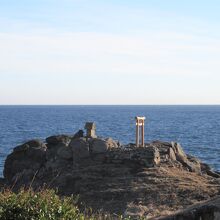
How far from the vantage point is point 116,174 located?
2355cm

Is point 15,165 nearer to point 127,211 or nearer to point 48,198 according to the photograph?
point 127,211

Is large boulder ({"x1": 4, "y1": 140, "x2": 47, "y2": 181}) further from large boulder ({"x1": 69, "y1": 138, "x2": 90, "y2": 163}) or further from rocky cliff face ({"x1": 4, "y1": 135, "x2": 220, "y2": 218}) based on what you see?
large boulder ({"x1": 69, "y1": 138, "x2": 90, "y2": 163})

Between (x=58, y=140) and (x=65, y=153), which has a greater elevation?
(x=58, y=140)

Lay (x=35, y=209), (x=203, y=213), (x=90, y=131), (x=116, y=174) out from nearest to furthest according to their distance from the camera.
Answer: (x=203, y=213), (x=35, y=209), (x=116, y=174), (x=90, y=131)

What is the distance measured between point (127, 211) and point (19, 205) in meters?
8.59

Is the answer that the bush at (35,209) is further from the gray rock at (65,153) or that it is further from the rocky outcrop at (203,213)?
the gray rock at (65,153)

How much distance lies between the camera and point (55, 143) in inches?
1128

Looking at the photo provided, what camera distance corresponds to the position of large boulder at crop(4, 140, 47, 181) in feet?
91.8

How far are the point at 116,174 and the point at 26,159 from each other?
23.1 feet

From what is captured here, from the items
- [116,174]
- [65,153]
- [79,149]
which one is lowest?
[116,174]

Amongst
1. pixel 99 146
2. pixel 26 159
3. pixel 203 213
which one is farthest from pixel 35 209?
pixel 26 159

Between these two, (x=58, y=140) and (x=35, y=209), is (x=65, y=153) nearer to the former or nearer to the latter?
(x=58, y=140)

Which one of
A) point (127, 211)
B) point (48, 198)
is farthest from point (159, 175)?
point (48, 198)

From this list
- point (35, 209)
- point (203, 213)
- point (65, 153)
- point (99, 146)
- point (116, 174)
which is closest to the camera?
point (203, 213)
